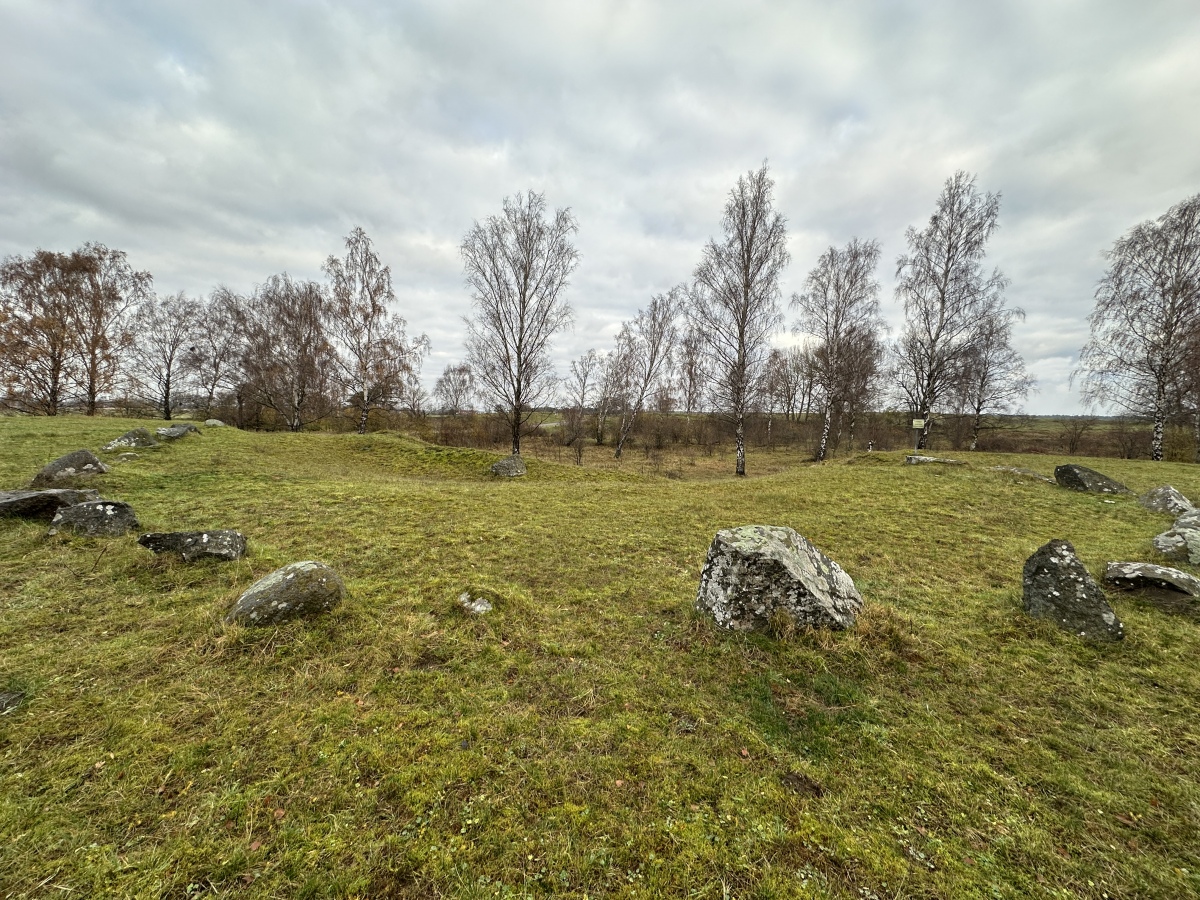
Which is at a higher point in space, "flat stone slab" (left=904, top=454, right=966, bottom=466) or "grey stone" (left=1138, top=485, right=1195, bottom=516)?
"flat stone slab" (left=904, top=454, right=966, bottom=466)

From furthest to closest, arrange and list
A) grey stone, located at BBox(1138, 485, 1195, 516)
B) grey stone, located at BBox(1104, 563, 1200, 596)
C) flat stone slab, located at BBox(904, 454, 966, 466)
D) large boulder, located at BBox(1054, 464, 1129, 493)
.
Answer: flat stone slab, located at BBox(904, 454, 966, 466) → large boulder, located at BBox(1054, 464, 1129, 493) → grey stone, located at BBox(1138, 485, 1195, 516) → grey stone, located at BBox(1104, 563, 1200, 596)

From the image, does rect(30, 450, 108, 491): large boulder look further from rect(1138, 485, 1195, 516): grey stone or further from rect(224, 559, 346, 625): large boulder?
rect(1138, 485, 1195, 516): grey stone

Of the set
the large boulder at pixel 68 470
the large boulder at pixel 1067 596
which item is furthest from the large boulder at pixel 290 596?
the large boulder at pixel 68 470

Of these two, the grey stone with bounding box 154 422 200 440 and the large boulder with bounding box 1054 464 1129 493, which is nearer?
the large boulder with bounding box 1054 464 1129 493

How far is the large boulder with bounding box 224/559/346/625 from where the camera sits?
4.43 m

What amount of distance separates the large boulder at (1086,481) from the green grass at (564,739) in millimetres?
9105

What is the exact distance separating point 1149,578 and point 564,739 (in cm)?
827

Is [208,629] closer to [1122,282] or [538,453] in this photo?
[538,453]

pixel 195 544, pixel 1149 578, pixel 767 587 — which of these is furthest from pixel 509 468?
pixel 1149 578

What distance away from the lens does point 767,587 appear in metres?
4.98

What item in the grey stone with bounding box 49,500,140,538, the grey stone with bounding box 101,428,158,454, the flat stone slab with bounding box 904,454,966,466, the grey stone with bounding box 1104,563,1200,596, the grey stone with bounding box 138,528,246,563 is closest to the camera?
the grey stone with bounding box 1104,563,1200,596

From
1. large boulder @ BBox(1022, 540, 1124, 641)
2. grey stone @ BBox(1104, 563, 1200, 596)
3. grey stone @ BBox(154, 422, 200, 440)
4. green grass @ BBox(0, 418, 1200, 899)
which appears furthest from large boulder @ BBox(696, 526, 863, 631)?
Result: grey stone @ BBox(154, 422, 200, 440)

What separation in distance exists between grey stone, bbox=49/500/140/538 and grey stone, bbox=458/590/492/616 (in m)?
6.05

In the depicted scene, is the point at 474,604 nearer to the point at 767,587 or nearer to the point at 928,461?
the point at 767,587
